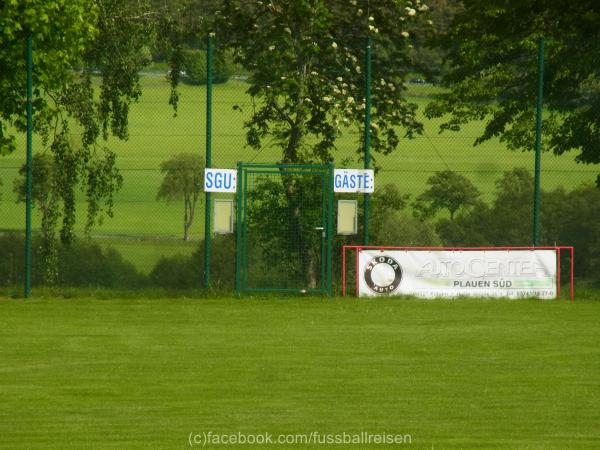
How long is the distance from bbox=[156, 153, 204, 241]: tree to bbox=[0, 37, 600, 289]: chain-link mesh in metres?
0.08

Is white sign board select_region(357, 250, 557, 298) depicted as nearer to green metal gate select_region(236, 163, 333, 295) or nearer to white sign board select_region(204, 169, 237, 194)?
green metal gate select_region(236, 163, 333, 295)

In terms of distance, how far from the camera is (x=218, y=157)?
28938 mm

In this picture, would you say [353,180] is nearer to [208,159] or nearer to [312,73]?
[208,159]

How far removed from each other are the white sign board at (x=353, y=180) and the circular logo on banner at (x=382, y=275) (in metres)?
1.21

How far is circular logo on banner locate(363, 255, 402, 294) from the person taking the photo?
22234 mm

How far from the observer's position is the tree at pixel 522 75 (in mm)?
24484

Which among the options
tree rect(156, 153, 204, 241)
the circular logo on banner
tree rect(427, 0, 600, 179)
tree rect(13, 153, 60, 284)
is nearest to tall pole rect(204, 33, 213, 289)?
tree rect(156, 153, 204, 241)

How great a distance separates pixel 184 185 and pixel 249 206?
2.62m

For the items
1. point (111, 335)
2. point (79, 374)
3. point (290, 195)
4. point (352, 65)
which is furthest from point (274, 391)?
point (352, 65)

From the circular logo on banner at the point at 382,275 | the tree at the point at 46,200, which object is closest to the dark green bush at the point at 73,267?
the tree at the point at 46,200

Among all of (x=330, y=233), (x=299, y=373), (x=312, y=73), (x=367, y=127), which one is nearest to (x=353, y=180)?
(x=330, y=233)

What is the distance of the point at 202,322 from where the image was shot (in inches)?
752

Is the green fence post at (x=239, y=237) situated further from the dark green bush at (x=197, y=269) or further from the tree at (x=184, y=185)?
the tree at (x=184, y=185)

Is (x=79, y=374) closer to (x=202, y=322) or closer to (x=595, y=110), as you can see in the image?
(x=202, y=322)
